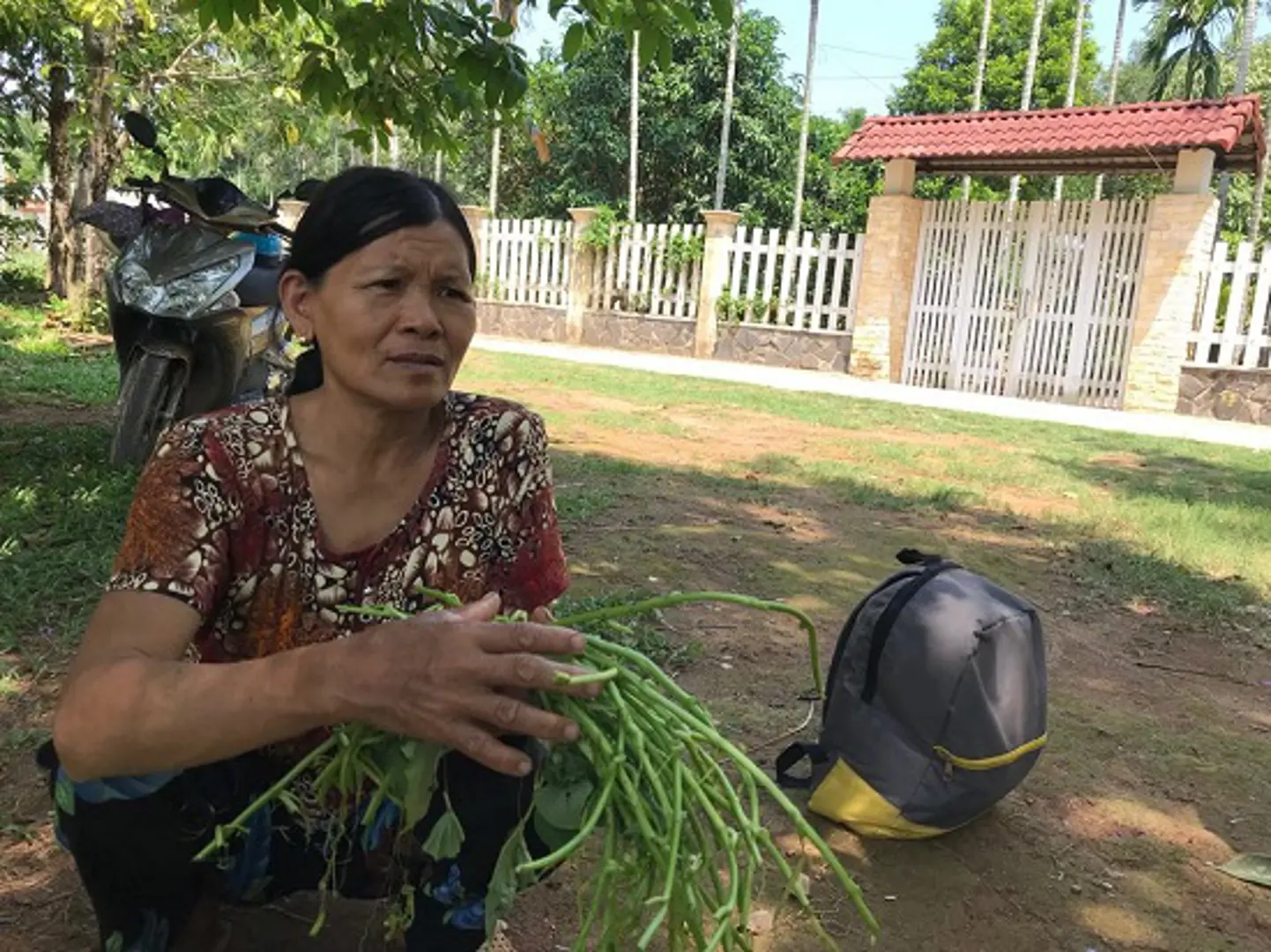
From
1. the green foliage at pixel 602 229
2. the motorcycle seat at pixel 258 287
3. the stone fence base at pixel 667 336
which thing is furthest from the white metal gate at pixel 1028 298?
the motorcycle seat at pixel 258 287

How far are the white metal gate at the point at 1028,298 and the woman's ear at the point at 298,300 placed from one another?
10.4 meters

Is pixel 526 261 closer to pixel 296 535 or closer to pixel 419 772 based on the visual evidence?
pixel 296 535

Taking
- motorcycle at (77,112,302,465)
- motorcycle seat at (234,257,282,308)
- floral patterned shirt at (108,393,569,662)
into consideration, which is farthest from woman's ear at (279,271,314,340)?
motorcycle seat at (234,257,282,308)

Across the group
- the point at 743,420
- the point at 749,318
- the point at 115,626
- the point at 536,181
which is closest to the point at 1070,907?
the point at 115,626

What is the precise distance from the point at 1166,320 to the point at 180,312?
30.4ft

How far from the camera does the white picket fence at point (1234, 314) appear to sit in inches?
383

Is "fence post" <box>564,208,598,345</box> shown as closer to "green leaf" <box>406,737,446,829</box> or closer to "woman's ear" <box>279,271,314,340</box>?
"woman's ear" <box>279,271,314,340</box>

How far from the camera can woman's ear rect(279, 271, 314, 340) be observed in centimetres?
144

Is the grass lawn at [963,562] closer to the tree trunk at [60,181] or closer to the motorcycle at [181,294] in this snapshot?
the motorcycle at [181,294]

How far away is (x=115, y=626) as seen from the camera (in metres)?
1.19

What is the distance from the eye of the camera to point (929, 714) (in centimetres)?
206

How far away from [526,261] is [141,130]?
10791 mm

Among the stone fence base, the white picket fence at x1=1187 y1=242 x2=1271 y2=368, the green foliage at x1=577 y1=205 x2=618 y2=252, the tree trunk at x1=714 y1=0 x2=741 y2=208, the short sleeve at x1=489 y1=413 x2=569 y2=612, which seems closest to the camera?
the short sleeve at x1=489 y1=413 x2=569 y2=612

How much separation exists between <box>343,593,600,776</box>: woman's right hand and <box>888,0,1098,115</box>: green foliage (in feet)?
87.0
